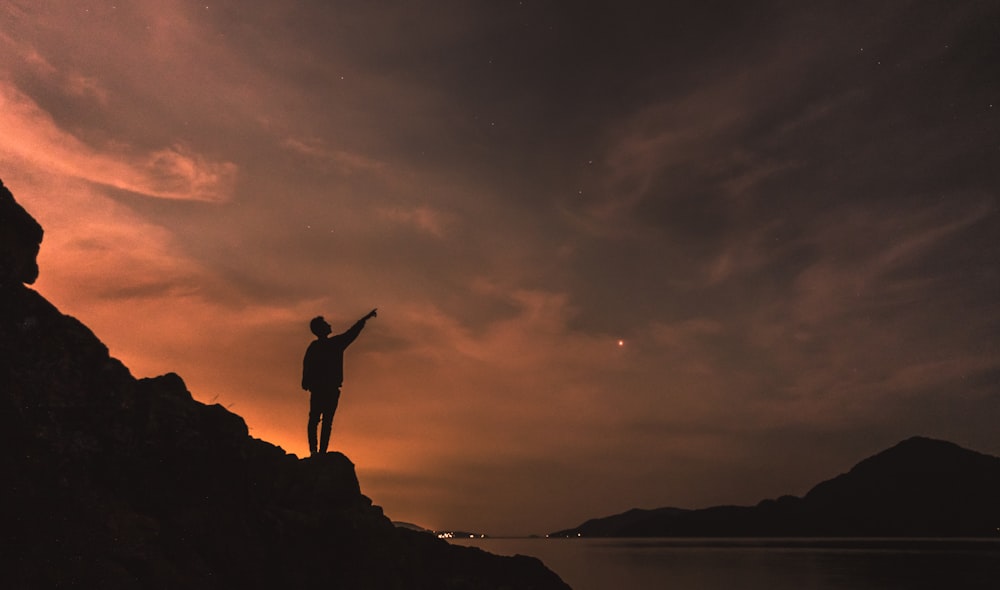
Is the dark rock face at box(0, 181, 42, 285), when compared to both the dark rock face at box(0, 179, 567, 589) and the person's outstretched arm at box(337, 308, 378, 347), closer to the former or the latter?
the dark rock face at box(0, 179, 567, 589)

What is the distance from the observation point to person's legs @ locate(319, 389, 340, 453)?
605 inches

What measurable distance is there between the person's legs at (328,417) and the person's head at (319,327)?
1423 millimetres

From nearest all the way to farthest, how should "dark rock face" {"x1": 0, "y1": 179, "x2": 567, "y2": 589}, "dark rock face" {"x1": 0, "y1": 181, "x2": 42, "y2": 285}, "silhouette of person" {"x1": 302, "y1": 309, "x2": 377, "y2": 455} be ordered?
"dark rock face" {"x1": 0, "y1": 179, "x2": 567, "y2": 589}, "dark rock face" {"x1": 0, "y1": 181, "x2": 42, "y2": 285}, "silhouette of person" {"x1": 302, "y1": 309, "x2": 377, "y2": 455}

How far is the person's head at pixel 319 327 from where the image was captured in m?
15.2

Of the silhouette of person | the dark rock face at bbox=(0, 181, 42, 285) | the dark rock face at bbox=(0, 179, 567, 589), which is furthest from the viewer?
the silhouette of person

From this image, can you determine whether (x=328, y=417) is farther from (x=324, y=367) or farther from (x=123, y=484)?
(x=123, y=484)

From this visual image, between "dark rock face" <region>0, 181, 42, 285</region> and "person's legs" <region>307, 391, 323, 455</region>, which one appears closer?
"dark rock face" <region>0, 181, 42, 285</region>

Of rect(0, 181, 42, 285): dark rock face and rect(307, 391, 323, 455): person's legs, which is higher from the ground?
rect(0, 181, 42, 285): dark rock face

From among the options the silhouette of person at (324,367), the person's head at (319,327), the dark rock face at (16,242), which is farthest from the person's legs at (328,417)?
the dark rock face at (16,242)

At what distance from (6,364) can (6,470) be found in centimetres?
138

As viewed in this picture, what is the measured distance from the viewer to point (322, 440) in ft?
51.3

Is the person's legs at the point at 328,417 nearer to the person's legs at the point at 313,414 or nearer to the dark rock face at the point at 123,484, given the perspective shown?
the person's legs at the point at 313,414

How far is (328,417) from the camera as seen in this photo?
51.1 ft

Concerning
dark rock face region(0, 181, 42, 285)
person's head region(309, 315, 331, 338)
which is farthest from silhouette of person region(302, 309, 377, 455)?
dark rock face region(0, 181, 42, 285)
